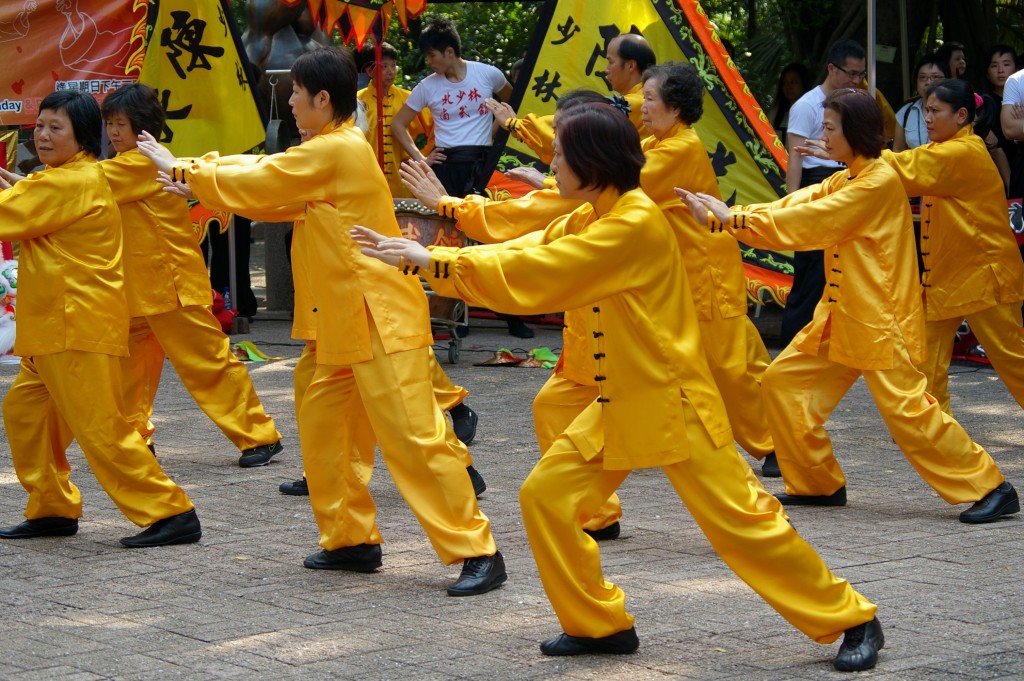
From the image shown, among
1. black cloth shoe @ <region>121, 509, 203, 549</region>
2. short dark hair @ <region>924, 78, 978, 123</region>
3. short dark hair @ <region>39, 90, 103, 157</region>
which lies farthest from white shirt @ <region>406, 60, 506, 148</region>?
black cloth shoe @ <region>121, 509, 203, 549</region>

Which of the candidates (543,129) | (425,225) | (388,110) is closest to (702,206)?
(543,129)

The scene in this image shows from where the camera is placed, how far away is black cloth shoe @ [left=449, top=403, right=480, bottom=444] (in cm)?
768

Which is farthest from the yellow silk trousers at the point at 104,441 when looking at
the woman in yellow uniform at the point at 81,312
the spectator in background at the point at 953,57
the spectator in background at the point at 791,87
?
the spectator in background at the point at 791,87

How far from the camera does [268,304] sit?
42.7 feet

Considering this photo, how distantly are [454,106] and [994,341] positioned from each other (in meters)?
5.09

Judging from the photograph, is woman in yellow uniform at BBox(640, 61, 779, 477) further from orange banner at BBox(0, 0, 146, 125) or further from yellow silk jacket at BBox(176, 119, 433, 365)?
orange banner at BBox(0, 0, 146, 125)

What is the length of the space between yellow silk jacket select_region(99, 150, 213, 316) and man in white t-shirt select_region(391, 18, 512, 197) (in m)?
3.91

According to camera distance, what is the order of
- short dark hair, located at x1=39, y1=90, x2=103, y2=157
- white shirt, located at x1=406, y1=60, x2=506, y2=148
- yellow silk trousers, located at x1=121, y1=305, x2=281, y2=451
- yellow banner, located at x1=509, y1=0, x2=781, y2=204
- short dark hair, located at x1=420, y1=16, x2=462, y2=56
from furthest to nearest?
white shirt, located at x1=406, y1=60, x2=506, y2=148 → short dark hair, located at x1=420, y1=16, x2=462, y2=56 → yellow banner, located at x1=509, y1=0, x2=781, y2=204 → yellow silk trousers, located at x1=121, y1=305, x2=281, y2=451 → short dark hair, located at x1=39, y1=90, x2=103, y2=157

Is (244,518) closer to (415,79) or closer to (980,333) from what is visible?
(980,333)

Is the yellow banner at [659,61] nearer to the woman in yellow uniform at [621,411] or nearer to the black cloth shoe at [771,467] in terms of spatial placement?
the black cloth shoe at [771,467]

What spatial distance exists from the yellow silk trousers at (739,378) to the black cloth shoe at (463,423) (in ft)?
4.79

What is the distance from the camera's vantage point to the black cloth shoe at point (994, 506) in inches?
234

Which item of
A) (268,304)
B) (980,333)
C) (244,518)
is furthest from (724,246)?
(268,304)

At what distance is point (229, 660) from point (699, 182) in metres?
3.13
